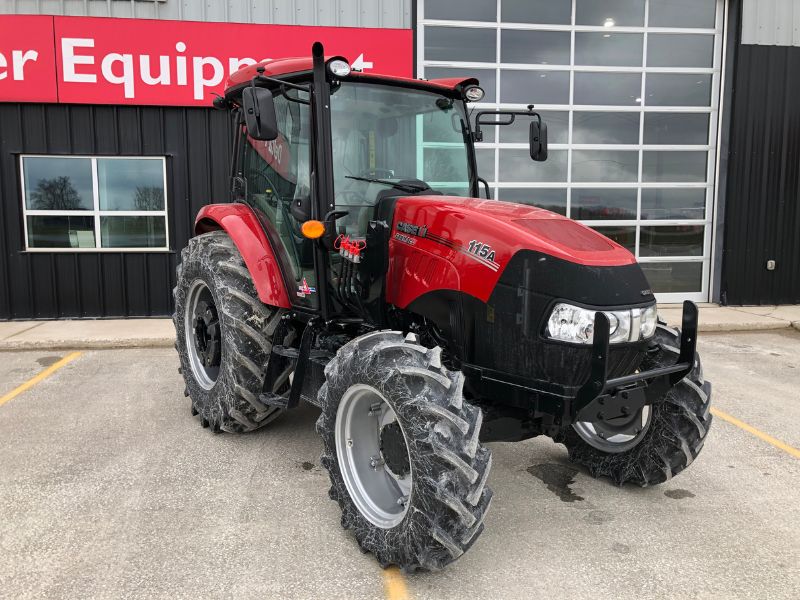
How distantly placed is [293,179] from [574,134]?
7353mm

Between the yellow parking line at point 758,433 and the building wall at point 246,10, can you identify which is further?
the building wall at point 246,10

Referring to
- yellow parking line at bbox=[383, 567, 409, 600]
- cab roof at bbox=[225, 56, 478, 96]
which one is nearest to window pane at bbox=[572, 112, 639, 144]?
cab roof at bbox=[225, 56, 478, 96]

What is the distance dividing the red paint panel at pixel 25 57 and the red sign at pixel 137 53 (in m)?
0.01

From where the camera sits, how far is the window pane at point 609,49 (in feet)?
32.9

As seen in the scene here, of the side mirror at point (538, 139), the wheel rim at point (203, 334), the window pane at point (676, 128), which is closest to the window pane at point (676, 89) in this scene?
the window pane at point (676, 128)

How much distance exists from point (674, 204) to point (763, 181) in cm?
133

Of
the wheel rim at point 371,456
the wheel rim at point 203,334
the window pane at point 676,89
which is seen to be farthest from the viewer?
the window pane at point 676,89

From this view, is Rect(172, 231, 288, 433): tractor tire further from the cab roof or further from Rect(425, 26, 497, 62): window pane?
Rect(425, 26, 497, 62): window pane

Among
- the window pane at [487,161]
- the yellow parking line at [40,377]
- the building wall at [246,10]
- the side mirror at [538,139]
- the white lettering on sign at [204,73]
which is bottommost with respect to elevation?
the yellow parking line at [40,377]

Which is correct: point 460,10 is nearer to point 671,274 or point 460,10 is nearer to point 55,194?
point 671,274

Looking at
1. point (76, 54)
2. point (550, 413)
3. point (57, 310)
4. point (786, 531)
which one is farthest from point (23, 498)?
point (76, 54)

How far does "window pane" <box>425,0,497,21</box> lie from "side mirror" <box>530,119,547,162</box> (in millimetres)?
5970

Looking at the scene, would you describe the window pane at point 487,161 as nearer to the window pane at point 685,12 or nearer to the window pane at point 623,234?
the window pane at point 623,234

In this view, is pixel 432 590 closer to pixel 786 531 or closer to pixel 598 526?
pixel 598 526
